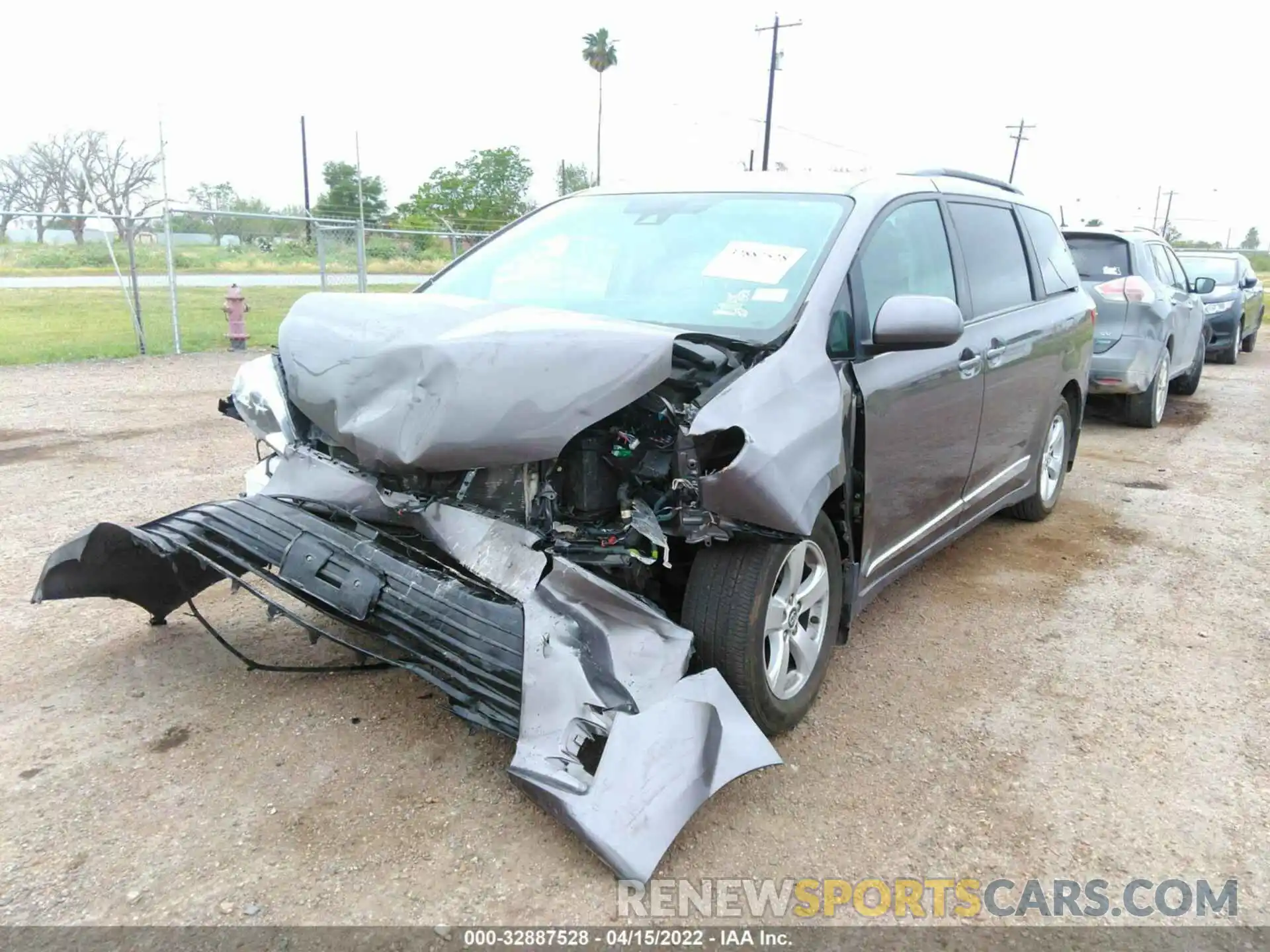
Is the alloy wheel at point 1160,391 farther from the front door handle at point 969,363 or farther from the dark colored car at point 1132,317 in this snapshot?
the front door handle at point 969,363

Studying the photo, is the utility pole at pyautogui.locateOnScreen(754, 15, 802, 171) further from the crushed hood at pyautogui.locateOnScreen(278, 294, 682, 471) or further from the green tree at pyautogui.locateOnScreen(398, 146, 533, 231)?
the crushed hood at pyautogui.locateOnScreen(278, 294, 682, 471)

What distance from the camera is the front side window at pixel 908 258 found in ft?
11.3

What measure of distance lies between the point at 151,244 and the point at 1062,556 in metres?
14.4

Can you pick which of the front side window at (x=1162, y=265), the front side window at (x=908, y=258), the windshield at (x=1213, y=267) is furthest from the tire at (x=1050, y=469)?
the windshield at (x=1213, y=267)

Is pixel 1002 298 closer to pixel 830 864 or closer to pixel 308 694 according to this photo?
pixel 830 864

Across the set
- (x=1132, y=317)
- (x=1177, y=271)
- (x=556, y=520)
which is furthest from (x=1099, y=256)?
(x=556, y=520)

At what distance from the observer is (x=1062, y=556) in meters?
5.08

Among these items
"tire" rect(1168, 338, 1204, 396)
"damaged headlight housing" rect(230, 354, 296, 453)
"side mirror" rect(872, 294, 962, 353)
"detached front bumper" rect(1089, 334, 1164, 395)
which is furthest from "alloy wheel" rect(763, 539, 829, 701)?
"tire" rect(1168, 338, 1204, 396)

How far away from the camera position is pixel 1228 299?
42.4ft

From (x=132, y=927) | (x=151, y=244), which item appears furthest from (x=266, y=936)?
(x=151, y=244)

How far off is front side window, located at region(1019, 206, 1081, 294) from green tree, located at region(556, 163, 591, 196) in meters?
43.1

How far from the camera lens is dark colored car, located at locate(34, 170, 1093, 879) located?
2.58 m

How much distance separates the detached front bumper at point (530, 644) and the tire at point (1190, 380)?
9924 mm

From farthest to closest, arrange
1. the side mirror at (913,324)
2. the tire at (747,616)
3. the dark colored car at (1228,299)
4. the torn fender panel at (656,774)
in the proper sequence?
1. the dark colored car at (1228,299)
2. the side mirror at (913,324)
3. the tire at (747,616)
4. the torn fender panel at (656,774)
